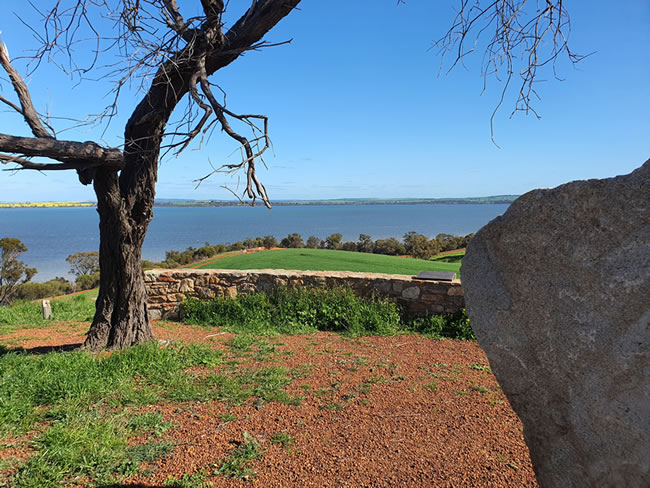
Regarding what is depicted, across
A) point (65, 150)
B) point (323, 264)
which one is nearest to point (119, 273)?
point (65, 150)

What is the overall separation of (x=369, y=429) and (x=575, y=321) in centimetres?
213

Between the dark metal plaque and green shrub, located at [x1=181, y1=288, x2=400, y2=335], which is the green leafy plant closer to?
green shrub, located at [x1=181, y1=288, x2=400, y2=335]

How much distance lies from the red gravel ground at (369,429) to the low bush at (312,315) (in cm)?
121

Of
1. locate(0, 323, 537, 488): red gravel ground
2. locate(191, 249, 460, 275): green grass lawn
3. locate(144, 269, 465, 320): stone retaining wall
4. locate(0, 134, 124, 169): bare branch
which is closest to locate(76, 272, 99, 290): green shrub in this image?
locate(191, 249, 460, 275): green grass lawn

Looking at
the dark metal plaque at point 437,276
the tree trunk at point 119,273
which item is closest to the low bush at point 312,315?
the dark metal plaque at point 437,276

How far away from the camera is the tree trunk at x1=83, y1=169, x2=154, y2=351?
5230mm

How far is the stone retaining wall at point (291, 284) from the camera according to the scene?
6727mm

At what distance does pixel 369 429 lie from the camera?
10.8 feet

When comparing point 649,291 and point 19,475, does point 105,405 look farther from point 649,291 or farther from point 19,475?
point 649,291

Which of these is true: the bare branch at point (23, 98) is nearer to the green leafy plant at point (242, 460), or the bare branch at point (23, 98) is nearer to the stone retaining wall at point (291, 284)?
the stone retaining wall at point (291, 284)

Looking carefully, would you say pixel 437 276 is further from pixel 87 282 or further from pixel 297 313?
pixel 87 282

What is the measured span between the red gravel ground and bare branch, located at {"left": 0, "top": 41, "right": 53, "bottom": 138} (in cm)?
365

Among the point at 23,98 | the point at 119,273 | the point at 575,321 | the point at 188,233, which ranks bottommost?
the point at 188,233

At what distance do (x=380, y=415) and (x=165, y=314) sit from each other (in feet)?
18.8
